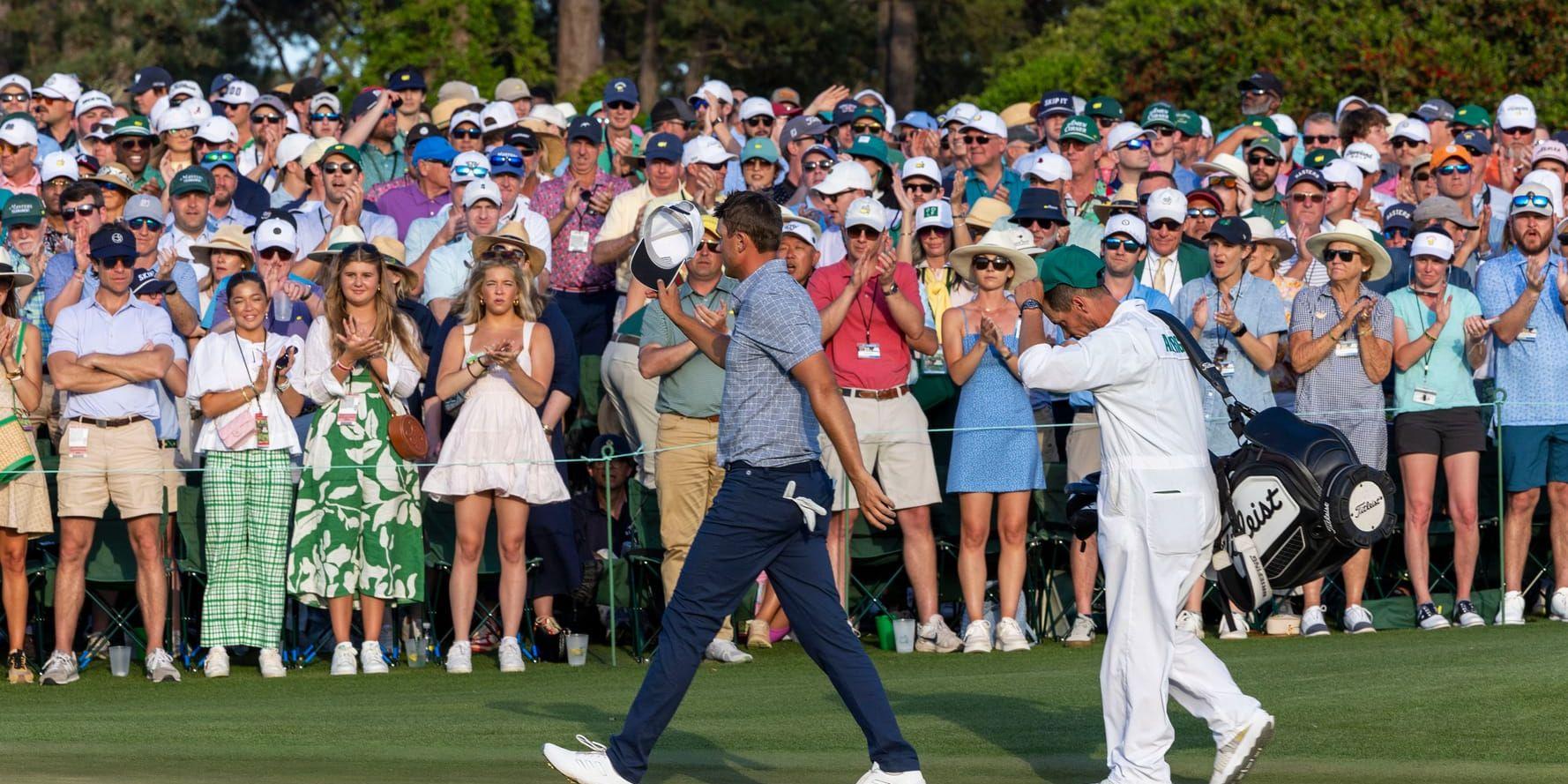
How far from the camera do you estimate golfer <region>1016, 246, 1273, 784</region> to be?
24.8 ft

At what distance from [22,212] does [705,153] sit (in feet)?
13.6

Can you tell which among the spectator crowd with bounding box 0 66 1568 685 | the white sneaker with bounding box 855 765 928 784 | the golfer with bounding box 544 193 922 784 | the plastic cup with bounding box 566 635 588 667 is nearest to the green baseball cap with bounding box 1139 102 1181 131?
the spectator crowd with bounding box 0 66 1568 685

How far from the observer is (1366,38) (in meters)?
20.8

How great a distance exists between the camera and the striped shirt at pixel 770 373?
7535 mm

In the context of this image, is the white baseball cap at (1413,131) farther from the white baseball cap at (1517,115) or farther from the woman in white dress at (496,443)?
the woman in white dress at (496,443)

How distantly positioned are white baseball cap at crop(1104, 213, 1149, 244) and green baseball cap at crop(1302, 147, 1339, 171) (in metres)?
2.58

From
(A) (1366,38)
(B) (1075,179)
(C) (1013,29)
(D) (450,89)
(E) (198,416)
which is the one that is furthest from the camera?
(C) (1013,29)

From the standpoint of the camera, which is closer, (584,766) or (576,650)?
(584,766)

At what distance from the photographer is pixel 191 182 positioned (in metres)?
13.3

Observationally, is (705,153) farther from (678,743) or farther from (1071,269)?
(1071,269)

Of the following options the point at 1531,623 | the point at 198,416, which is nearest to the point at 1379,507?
the point at 1531,623

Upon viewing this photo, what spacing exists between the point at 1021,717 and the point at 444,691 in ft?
9.75

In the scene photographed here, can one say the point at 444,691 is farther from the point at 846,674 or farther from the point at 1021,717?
the point at 846,674

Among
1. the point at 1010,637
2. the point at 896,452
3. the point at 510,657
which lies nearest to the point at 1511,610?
the point at 1010,637
